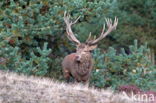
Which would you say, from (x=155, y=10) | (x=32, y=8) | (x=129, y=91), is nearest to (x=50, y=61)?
(x=32, y=8)

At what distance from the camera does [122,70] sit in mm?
19141

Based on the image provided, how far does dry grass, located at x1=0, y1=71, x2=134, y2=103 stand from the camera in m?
12.1

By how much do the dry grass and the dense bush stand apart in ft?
16.7

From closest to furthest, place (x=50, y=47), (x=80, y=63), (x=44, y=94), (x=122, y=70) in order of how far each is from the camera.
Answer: (x=44, y=94) < (x=80, y=63) < (x=122, y=70) < (x=50, y=47)

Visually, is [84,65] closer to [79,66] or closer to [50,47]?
[79,66]

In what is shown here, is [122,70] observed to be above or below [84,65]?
below

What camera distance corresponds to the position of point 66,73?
55.2ft

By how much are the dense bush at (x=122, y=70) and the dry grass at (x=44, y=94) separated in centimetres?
508

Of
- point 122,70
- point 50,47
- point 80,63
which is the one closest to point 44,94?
point 80,63

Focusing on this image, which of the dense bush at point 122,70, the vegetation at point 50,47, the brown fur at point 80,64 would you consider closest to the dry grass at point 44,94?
the brown fur at point 80,64

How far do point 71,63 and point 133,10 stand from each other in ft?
68.2

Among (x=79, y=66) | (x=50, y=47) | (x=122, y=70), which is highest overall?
(x=50, y=47)

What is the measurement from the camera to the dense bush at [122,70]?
1853 cm

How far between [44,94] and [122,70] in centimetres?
701
